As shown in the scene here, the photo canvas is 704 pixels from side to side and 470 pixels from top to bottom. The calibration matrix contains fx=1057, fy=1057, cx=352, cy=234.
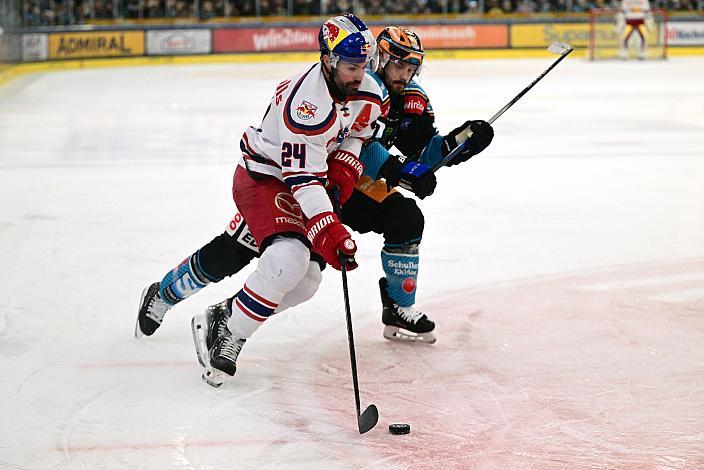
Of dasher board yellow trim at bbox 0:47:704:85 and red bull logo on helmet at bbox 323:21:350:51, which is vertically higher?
red bull logo on helmet at bbox 323:21:350:51

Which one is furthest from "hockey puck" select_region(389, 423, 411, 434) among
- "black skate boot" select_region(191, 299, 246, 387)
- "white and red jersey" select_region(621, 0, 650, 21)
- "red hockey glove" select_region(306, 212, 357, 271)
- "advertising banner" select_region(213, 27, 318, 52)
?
"advertising banner" select_region(213, 27, 318, 52)

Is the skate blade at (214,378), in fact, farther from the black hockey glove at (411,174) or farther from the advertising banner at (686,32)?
the advertising banner at (686,32)

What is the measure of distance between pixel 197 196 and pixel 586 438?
3995 mm

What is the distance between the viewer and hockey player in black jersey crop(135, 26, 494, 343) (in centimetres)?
344

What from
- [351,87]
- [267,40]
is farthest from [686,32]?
[351,87]

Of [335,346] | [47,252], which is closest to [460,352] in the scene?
[335,346]

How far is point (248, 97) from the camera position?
39.7 ft

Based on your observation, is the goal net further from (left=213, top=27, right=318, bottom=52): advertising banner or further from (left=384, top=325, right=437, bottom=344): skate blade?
(left=384, top=325, right=437, bottom=344): skate blade

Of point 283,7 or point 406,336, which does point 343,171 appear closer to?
point 406,336

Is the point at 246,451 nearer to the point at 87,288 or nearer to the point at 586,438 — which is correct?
the point at 586,438

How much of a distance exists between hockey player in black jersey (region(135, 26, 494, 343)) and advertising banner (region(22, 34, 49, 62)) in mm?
13085

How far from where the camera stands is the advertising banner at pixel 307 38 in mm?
18219

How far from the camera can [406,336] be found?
3.68 metres

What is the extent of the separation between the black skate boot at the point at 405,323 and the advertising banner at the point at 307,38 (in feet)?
48.4
